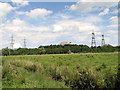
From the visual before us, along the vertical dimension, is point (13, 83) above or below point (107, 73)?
below

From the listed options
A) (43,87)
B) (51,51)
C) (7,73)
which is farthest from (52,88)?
(51,51)

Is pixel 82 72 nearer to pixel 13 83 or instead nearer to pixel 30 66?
pixel 13 83

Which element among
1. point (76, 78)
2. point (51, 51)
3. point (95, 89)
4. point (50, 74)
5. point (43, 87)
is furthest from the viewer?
point (51, 51)

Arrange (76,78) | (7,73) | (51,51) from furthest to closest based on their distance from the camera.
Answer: (51,51) → (7,73) → (76,78)

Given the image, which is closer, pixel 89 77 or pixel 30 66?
pixel 89 77

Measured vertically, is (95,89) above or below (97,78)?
below

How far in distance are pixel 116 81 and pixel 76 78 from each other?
2.10 m

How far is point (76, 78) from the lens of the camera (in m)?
7.69

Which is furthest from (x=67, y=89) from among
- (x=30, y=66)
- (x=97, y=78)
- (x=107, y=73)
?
(x=30, y=66)

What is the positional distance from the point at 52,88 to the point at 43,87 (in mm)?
443

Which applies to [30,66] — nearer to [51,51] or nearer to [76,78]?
[76,78]

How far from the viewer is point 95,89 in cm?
720

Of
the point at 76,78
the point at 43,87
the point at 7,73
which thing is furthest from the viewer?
the point at 7,73

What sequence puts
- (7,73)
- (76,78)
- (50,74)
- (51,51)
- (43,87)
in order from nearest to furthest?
1. (43,87)
2. (76,78)
3. (7,73)
4. (50,74)
5. (51,51)
